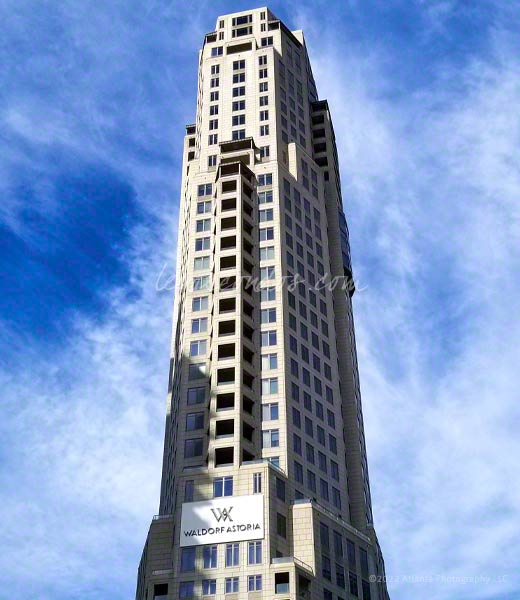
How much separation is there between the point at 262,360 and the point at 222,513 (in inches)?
987

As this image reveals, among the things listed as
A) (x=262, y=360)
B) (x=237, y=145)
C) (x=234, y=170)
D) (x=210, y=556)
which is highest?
(x=237, y=145)

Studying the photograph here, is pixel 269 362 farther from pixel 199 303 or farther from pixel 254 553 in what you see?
pixel 254 553

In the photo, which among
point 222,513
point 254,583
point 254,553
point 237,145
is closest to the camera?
point 254,583

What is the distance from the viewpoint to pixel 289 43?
162 metres

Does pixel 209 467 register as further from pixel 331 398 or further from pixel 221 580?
pixel 331 398

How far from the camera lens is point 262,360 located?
11281cm

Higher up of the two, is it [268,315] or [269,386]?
[268,315]

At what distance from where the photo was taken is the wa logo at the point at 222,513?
3696 inches

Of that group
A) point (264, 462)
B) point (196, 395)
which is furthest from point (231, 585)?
point (196, 395)

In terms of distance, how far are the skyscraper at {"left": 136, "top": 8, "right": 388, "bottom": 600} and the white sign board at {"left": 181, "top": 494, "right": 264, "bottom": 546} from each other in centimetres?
16

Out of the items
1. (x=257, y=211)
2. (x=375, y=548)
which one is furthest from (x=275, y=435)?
(x=257, y=211)

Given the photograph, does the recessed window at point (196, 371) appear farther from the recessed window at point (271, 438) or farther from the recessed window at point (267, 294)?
the recessed window at point (267, 294)

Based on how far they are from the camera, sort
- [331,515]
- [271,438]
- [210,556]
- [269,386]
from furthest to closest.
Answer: [269,386]
[271,438]
[331,515]
[210,556]

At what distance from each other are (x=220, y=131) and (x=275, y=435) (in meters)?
60.8
